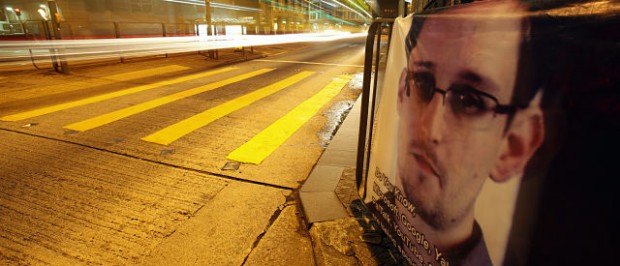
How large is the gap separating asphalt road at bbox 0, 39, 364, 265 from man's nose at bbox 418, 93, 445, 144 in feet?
5.62

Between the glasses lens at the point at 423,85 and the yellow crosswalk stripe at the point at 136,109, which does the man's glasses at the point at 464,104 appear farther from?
the yellow crosswalk stripe at the point at 136,109

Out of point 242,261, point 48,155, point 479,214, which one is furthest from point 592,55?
point 48,155

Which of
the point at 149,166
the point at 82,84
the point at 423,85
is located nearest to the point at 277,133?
the point at 149,166

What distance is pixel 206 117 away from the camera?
608 cm

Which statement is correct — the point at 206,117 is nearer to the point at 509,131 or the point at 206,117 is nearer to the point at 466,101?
the point at 466,101

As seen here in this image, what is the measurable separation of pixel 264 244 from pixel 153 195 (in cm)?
148

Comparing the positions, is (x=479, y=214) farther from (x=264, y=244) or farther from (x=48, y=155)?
(x=48, y=155)

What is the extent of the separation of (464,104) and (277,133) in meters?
4.10

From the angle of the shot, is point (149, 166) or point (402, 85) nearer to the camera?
point (402, 85)

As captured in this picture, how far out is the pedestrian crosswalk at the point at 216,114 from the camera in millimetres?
4887

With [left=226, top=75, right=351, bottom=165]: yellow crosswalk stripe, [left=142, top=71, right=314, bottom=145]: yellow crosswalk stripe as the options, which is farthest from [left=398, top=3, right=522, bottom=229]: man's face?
[left=142, top=71, right=314, bottom=145]: yellow crosswalk stripe

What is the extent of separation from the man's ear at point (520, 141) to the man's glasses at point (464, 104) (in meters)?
0.06

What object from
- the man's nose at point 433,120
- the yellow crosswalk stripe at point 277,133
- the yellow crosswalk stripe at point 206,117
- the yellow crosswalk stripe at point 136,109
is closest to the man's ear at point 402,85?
the man's nose at point 433,120

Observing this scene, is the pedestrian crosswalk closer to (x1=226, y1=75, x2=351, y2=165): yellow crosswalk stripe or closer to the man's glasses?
(x1=226, y1=75, x2=351, y2=165): yellow crosswalk stripe
